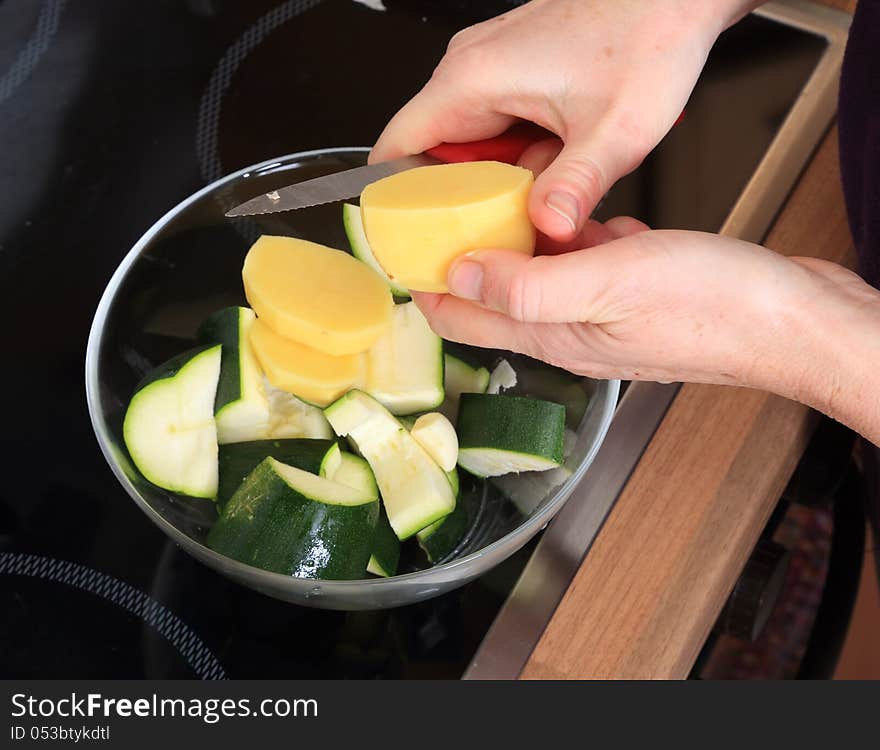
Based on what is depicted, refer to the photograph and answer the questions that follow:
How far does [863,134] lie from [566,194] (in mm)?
433

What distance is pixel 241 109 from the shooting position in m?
1.25

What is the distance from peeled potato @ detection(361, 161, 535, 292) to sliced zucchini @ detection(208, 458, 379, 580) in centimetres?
19

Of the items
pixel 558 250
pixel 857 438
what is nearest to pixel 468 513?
pixel 558 250

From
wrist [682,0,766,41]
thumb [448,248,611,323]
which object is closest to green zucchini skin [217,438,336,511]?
thumb [448,248,611,323]

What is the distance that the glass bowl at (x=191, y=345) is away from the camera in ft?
2.84

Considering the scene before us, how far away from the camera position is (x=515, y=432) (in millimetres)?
919

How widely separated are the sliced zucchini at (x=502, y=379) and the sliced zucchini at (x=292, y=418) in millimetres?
185

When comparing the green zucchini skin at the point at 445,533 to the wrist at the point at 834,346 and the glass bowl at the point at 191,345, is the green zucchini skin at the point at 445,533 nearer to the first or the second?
the glass bowl at the point at 191,345

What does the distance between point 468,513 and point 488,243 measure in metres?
0.29

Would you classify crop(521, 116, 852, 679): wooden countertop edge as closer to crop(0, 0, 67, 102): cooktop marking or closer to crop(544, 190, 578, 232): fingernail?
crop(544, 190, 578, 232): fingernail

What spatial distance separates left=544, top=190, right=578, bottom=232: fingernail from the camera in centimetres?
79

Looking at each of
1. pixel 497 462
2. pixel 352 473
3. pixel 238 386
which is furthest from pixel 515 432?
pixel 238 386

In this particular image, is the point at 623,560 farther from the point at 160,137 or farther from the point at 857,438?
the point at 160,137

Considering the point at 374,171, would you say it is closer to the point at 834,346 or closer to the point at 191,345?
the point at 191,345
